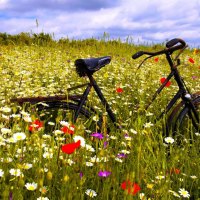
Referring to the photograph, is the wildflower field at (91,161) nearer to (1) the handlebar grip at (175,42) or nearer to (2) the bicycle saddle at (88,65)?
(2) the bicycle saddle at (88,65)

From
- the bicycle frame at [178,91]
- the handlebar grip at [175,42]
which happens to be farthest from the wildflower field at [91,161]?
the handlebar grip at [175,42]

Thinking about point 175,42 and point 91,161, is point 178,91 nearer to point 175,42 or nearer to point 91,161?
point 175,42

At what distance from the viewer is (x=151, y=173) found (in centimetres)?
343

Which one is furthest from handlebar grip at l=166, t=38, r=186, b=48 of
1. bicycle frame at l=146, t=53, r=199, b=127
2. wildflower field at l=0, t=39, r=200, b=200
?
wildflower field at l=0, t=39, r=200, b=200

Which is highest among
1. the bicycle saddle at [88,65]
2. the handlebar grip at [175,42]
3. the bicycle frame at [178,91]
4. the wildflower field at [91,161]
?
the handlebar grip at [175,42]

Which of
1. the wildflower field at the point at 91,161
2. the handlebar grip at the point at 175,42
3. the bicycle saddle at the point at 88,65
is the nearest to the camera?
the wildflower field at the point at 91,161

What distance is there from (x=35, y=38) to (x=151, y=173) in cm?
1725

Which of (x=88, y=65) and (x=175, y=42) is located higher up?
(x=175, y=42)

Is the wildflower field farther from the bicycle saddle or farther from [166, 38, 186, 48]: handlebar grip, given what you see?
[166, 38, 186, 48]: handlebar grip

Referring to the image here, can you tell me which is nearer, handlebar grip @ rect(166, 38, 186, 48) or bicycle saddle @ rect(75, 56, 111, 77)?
bicycle saddle @ rect(75, 56, 111, 77)

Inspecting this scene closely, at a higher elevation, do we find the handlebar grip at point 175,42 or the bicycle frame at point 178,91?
the handlebar grip at point 175,42

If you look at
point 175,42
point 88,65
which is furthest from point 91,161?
point 175,42

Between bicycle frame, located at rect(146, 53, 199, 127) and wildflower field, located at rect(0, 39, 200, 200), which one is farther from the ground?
bicycle frame, located at rect(146, 53, 199, 127)

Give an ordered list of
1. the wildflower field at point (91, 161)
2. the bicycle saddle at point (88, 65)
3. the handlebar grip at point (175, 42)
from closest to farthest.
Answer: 1. the wildflower field at point (91, 161)
2. the bicycle saddle at point (88, 65)
3. the handlebar grip at point (175, 42)
